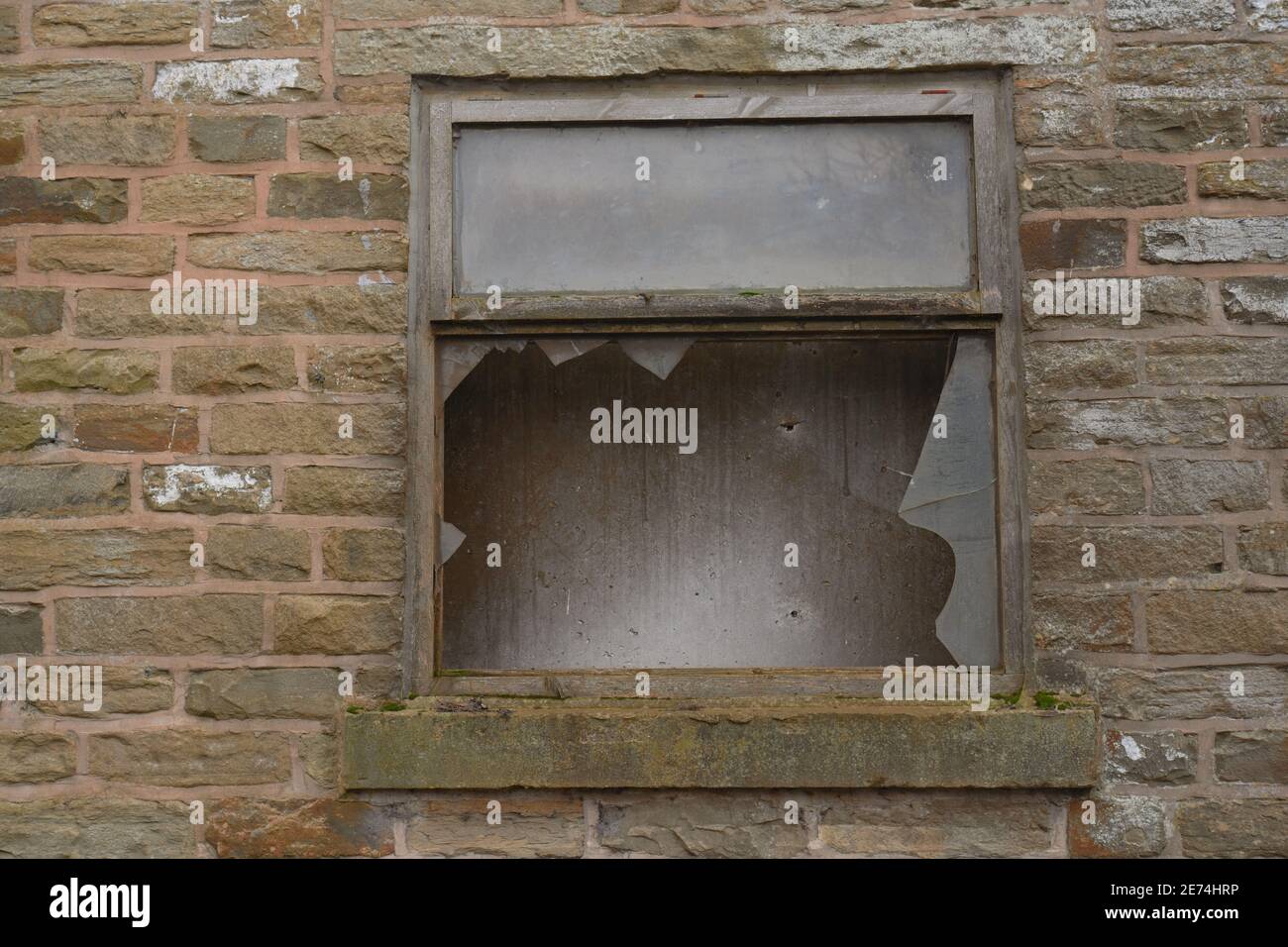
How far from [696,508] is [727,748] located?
2.44 feet

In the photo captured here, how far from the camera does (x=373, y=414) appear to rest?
10.4ft

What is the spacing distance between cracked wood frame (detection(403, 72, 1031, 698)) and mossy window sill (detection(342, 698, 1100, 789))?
15 centimetres

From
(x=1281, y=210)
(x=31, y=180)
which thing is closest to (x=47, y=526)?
(x=31, y=180)

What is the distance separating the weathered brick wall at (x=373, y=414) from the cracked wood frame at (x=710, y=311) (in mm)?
74

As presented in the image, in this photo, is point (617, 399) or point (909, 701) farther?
point (617, 399)

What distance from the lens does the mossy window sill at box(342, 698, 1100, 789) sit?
9.87ft

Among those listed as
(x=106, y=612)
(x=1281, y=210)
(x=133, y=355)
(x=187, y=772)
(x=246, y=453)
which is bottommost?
(x=187, y=772)

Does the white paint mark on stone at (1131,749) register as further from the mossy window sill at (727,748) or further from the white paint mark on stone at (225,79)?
the white paint mark on stone at (225,79)

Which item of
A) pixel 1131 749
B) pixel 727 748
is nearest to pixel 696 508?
pixel 727 748

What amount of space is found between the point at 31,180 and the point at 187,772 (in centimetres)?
183

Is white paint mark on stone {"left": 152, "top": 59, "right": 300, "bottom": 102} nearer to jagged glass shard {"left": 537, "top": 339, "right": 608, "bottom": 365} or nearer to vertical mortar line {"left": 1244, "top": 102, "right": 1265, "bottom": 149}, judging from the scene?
jagged glass shard {"left": 537, "top": 339, "right": 608, "bottom": 365}

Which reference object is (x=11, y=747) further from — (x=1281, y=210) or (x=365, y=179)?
(x=1281, y=210)

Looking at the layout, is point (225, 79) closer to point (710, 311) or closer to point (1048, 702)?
point (710, 311)

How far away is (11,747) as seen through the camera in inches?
123
